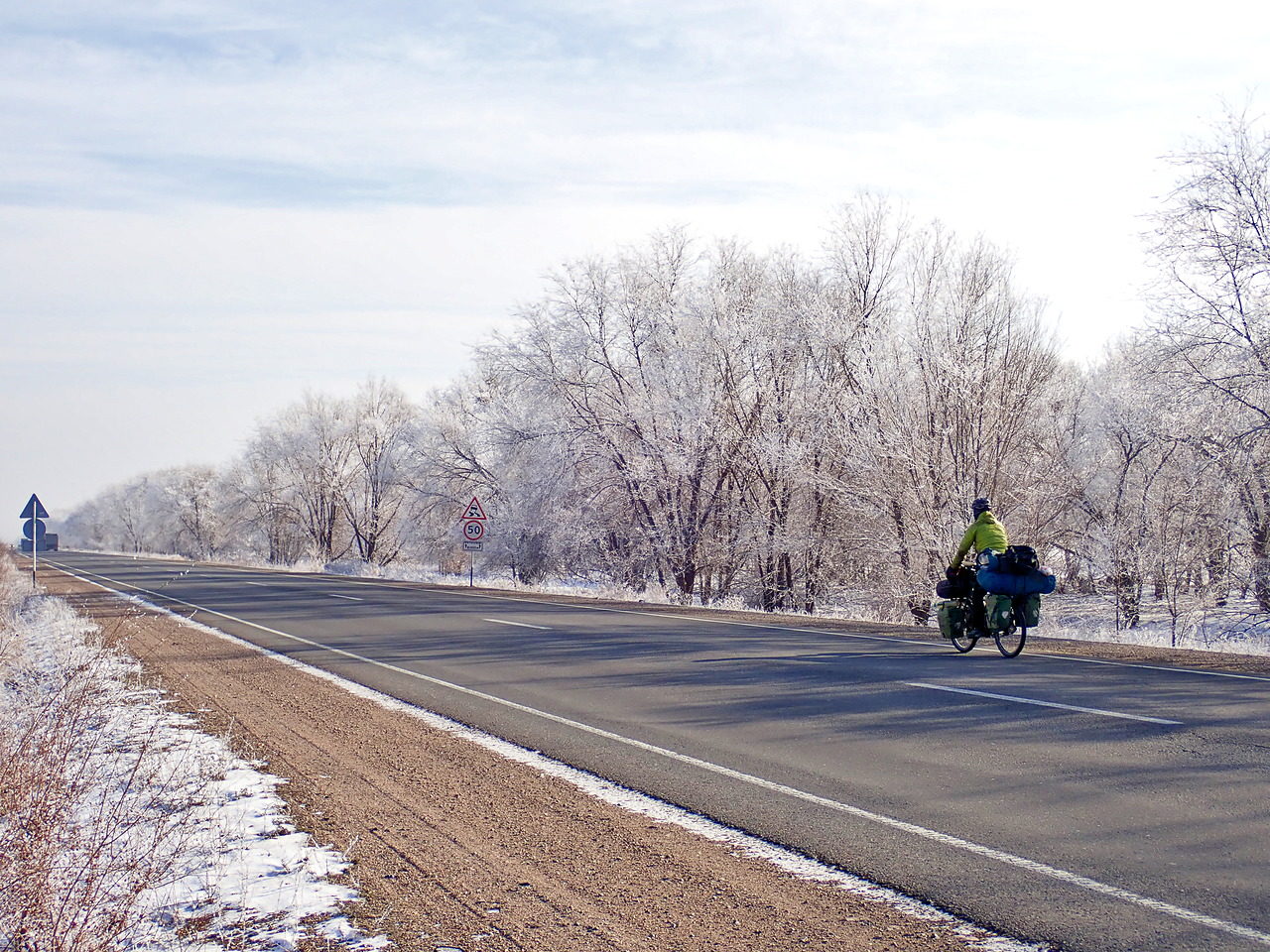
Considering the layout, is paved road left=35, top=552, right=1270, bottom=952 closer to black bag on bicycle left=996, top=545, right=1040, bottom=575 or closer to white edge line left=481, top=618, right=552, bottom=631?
black bag on bicycle left=996, top=545, right=1040, bottom=575

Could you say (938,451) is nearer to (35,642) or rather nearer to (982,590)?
(982,590)

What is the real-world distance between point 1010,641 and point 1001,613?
813 mm

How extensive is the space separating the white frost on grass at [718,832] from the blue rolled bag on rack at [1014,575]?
21.7ft

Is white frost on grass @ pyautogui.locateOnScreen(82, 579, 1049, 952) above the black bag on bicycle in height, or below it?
below

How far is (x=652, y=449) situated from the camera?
30.6 meters

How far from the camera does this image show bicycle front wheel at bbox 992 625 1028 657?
11.9 m

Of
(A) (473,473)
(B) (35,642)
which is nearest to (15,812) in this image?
(B) (35,642)

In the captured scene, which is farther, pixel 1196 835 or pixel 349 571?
pixel 349 571

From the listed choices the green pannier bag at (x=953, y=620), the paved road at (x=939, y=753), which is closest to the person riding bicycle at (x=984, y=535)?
the green pannier bag at (x=953, y=620)

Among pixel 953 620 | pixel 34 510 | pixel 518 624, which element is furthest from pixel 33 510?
pixel 953 620

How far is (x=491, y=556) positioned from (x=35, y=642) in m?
26.2

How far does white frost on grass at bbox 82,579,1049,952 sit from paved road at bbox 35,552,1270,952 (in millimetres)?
120

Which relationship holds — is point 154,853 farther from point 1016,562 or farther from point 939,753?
point 1016,562

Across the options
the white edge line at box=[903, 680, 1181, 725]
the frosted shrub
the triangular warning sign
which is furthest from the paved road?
the triangular warning sign
